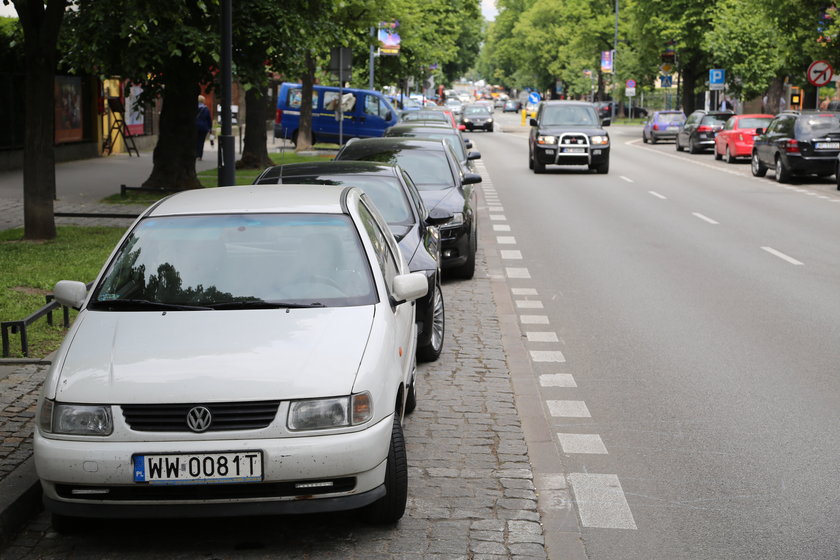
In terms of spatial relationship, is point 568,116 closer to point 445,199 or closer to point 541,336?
point 445,199

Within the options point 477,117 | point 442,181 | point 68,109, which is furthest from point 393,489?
point 477,117

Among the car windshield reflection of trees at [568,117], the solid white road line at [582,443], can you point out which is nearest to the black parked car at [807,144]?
the car windshield reflection of trees at [568,117]

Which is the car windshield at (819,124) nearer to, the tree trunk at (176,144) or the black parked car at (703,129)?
the tree trunk at (176,144)

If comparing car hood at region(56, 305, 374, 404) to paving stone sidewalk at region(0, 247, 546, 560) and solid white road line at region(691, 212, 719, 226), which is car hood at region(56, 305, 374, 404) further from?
A: solid white road line at region(691, 212, 719, 226)

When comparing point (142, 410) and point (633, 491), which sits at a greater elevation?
point (142, 410)

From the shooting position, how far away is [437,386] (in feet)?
28.5

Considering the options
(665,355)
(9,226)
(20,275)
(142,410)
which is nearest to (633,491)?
(142,410)

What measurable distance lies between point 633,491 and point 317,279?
6.30 feet

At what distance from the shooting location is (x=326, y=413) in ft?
17.2

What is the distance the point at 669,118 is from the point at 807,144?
1046 inches

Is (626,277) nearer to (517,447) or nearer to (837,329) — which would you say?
(837,329)

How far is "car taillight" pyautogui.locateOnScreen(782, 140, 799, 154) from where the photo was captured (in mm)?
30237

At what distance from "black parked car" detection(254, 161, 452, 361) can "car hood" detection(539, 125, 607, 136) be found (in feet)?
71.1

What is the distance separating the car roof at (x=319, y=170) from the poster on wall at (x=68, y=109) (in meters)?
21.9
